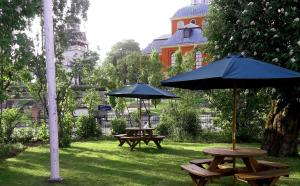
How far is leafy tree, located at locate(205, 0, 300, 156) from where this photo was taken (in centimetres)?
945

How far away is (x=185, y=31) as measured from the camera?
5556 centimetres

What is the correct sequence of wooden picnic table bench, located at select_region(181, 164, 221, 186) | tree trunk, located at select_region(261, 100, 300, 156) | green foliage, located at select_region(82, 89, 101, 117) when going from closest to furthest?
1. wooden picnic table bench, located at select_region(181, 164, 221, 186)
2. tree trunk, located at select_region(261, 100, 300, 156)
3. green foliage, located at select_region(82, 89, 101, 117)

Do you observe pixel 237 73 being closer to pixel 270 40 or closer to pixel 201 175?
pixel 201 175

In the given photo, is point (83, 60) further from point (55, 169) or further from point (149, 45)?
point (149, 45)

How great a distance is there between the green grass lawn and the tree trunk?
0.50m

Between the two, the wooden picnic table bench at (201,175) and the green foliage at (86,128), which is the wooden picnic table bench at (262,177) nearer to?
the wooden picnic table bench at (201,175)

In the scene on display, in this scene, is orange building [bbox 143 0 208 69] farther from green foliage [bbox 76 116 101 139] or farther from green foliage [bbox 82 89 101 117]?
green foliage [bbox 76 116 101 139]

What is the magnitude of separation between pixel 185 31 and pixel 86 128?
3965cm

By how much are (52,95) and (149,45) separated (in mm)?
65630

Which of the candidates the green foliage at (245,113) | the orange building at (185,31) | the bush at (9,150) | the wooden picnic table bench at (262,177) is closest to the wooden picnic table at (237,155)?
the wooden picnic table bench at (262,177)

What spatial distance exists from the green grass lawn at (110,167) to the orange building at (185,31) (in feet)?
128

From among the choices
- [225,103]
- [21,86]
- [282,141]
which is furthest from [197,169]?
[21,86]

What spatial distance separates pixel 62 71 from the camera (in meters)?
14.6

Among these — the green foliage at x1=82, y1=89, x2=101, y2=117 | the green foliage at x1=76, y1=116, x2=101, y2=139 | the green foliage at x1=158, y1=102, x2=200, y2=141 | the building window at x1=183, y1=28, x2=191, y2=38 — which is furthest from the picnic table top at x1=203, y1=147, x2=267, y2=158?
the building window at x1=183, y1=28, x2=191, y2=38
